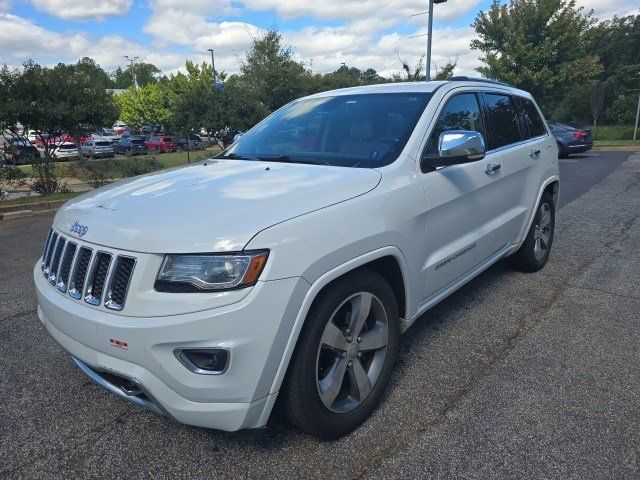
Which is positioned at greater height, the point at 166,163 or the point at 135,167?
the point at 135,167

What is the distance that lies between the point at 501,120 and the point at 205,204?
2877 mm

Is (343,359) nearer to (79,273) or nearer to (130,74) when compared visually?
(79,273)

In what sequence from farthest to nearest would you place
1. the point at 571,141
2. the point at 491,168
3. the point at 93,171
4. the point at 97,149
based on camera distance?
the point at 97,149 → the point at 571,141 → the point at 93,171 → the point at 491,168

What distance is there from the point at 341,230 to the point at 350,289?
291 mm

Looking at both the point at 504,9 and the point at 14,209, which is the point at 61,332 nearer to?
the point at 14,209

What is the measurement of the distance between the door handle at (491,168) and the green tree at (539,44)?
2319 centimetres

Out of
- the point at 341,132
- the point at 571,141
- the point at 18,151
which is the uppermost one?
the point at 571,141

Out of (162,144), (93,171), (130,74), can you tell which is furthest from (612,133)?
(130,74)

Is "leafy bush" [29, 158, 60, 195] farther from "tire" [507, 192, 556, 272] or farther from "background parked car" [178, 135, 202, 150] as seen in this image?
"background parked car" [178, 135, 202, 150]

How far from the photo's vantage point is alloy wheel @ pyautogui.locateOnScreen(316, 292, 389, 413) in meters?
2.32

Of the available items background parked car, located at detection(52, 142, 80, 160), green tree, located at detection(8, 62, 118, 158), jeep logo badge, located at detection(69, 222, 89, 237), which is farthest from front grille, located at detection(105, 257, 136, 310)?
background parked car, located at detection(52, 142, 80, 160)

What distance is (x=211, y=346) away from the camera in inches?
75.4

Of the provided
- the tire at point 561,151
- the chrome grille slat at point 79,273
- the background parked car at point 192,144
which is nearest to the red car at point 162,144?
the background parked car at point 192,144

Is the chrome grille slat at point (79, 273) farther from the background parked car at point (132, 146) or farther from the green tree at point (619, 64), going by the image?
the green tree at point (619, 64)
